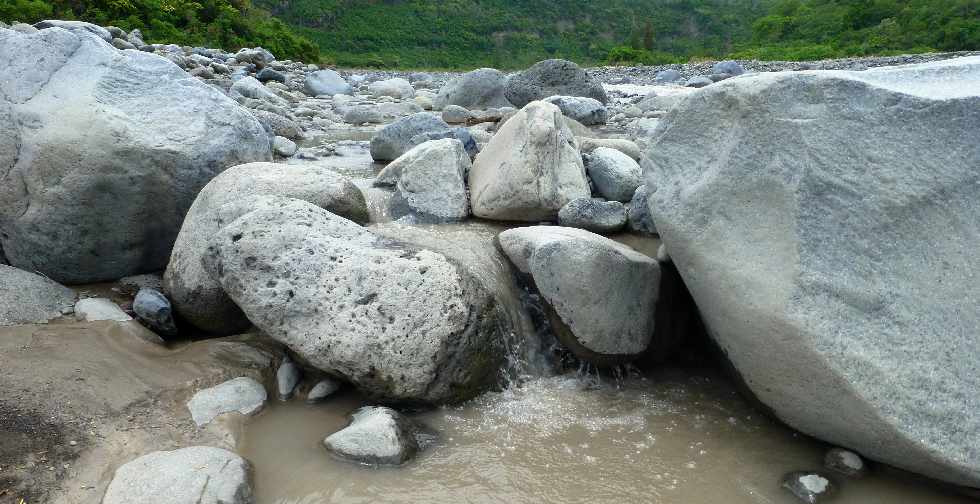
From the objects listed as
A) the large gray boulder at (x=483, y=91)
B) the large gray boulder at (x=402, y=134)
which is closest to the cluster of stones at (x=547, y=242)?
the large gray boulder at (x=402, y=134)

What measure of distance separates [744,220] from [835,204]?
410mm

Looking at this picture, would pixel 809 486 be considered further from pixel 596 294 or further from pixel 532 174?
pixel 532 174

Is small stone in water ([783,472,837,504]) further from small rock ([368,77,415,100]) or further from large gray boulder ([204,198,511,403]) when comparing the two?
small rock ([368,77,415,100])

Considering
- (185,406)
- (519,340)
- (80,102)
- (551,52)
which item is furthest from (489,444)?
(551,52)

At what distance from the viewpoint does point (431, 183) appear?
5.91m

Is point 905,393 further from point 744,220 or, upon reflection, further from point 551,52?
point 551,52

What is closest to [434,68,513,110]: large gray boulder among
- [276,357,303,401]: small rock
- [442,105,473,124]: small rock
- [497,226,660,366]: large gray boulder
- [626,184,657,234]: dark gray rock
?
[442,105,473,124]: small rock

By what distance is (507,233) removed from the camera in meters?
4.80

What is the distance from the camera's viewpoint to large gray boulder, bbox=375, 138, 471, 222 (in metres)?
5.75

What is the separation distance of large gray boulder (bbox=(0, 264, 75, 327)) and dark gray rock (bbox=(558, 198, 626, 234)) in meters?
3.55

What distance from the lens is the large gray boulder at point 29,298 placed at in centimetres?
417

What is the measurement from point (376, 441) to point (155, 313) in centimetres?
203

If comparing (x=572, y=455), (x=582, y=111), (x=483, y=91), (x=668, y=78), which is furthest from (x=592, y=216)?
(x=668, y=78)

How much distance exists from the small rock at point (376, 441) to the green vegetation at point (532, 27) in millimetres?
16393
